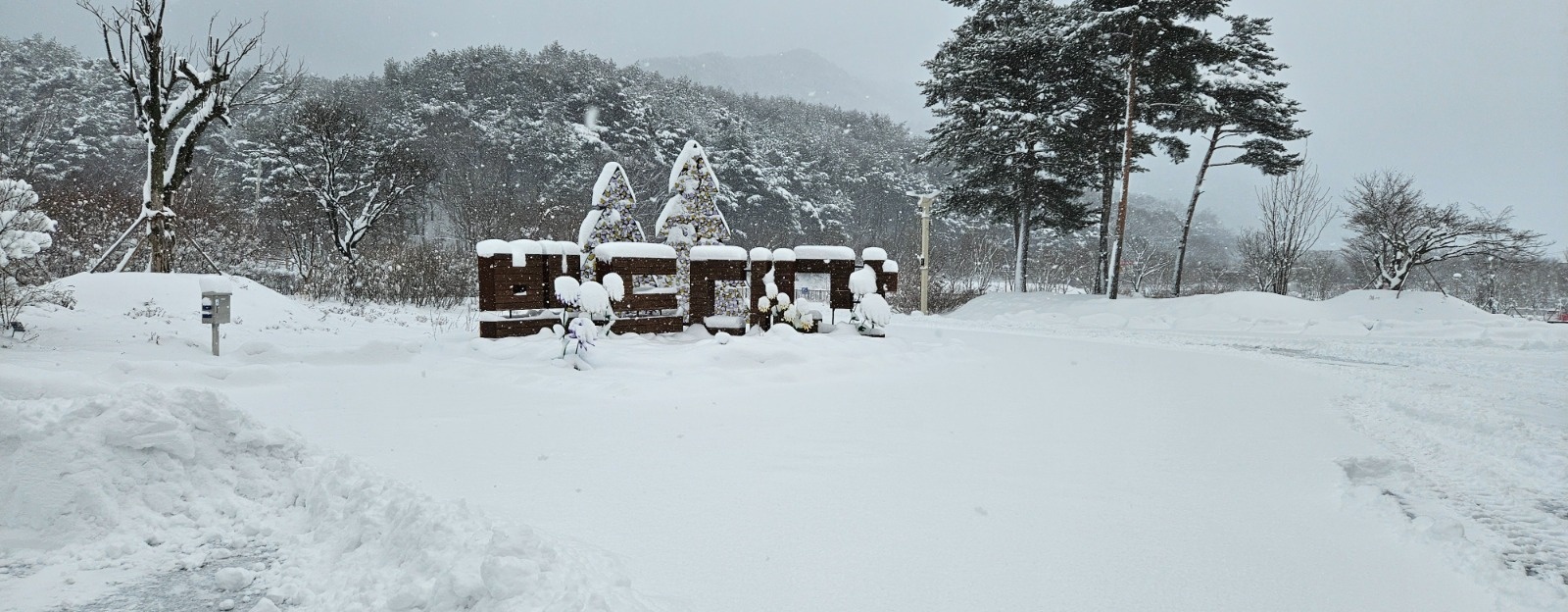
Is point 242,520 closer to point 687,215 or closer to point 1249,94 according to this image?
point 687,215

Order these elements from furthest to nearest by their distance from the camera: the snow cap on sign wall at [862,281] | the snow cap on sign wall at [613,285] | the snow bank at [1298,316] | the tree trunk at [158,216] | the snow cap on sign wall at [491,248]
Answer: the snow bank at [1298,316] → the tree trunk at [158,216] → the snow cap on sign wall at [862,281] → the snow cap on sign wall at [613,285] → the snow cap on sign wall at [491,248]

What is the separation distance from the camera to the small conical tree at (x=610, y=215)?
876cm

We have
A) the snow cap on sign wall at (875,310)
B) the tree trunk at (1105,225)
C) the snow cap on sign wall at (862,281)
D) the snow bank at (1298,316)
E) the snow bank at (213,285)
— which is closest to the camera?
the snow bank at (213,285)

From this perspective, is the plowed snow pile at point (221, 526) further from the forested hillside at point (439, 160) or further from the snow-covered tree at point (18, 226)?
the forested hillside at point (439, 160)

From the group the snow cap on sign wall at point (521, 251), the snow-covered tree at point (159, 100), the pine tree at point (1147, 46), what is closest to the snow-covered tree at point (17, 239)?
the snow-covered tree at point (159, 100)

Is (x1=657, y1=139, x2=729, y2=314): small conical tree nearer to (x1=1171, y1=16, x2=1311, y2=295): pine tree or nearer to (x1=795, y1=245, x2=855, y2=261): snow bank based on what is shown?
(x1=795, y1=245, x2=855, y2=261): snow bank

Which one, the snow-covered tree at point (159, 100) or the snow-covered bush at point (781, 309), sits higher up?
the snow-covered tree at point (159, 100)

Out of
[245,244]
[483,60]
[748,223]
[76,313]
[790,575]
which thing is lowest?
[790,575]

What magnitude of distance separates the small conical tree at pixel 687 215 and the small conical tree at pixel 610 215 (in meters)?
0.49

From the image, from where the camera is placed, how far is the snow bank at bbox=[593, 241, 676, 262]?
812 cm

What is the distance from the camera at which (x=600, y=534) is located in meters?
2.71

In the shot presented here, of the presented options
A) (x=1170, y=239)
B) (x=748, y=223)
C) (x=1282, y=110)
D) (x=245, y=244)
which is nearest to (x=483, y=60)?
(x=748, y=223)

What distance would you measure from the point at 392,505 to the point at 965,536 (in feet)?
8.46

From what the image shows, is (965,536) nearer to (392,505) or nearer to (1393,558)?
(1393,558)
